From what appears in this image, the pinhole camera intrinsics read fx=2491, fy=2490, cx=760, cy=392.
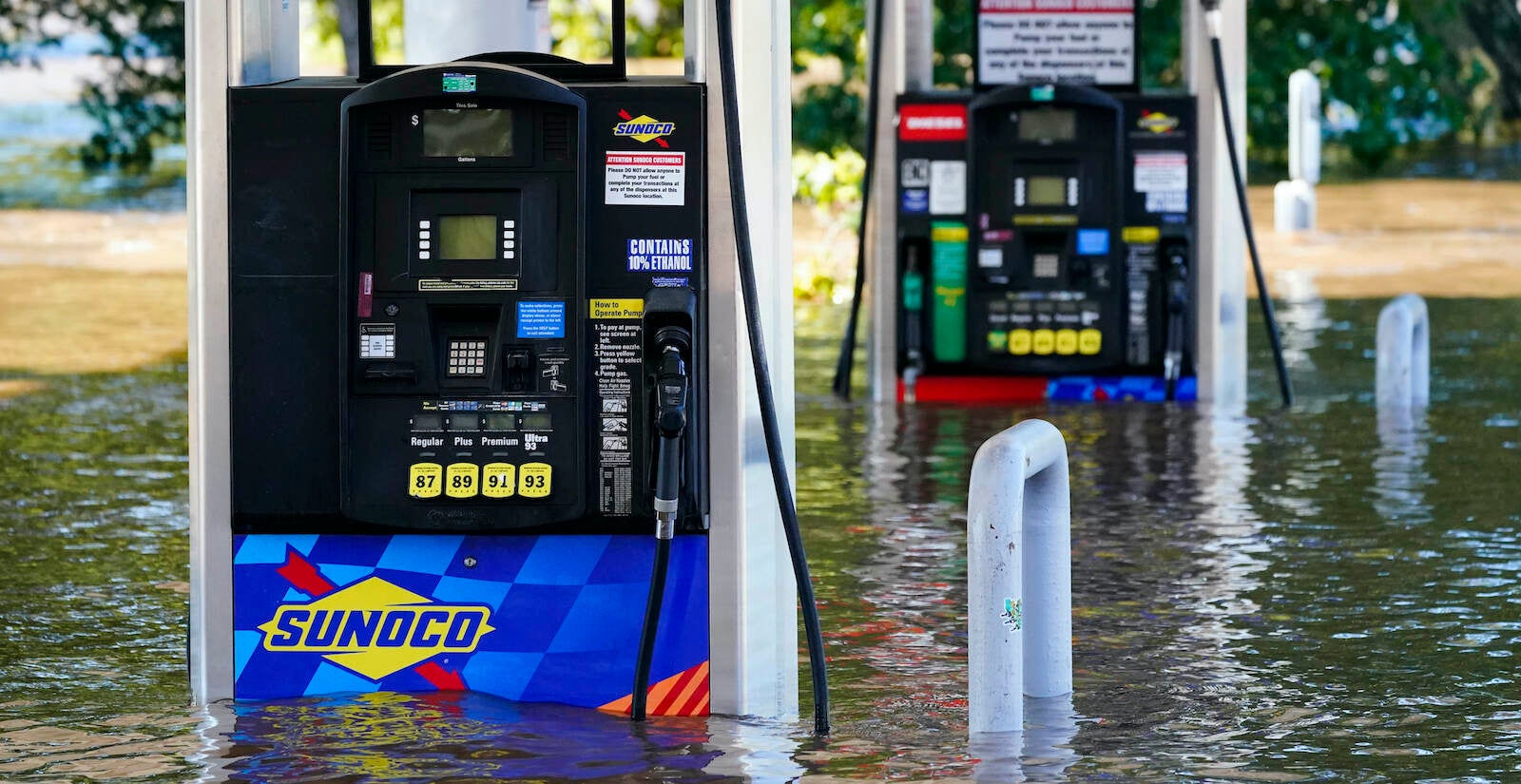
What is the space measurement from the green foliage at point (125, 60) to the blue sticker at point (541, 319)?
23994mm

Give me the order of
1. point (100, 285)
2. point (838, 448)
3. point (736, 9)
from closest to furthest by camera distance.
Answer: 1. point (736, 9)
2. point (838, 448)
3. point (100, 285)

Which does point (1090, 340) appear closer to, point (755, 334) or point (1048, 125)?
point (1048, 125)

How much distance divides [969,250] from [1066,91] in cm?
107

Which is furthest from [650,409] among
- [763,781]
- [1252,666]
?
[1252,666]

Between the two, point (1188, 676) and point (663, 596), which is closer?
point (663, 596)

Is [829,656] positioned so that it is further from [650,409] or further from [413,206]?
[413,206]

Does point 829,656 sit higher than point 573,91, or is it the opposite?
point 573,91

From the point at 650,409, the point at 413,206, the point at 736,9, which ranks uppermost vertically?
the point at 736,9

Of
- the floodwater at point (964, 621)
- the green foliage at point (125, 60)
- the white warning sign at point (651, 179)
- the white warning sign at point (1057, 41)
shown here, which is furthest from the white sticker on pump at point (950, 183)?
the green foliage at point (125, 60)

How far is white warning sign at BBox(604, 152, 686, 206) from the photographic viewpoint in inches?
256

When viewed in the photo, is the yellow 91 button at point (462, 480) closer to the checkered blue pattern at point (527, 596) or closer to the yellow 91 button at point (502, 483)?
the yellow 91 button at point (502, 483)

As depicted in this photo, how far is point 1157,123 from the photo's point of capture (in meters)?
13.5

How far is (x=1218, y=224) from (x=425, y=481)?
317 inches

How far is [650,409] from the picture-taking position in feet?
21.0
